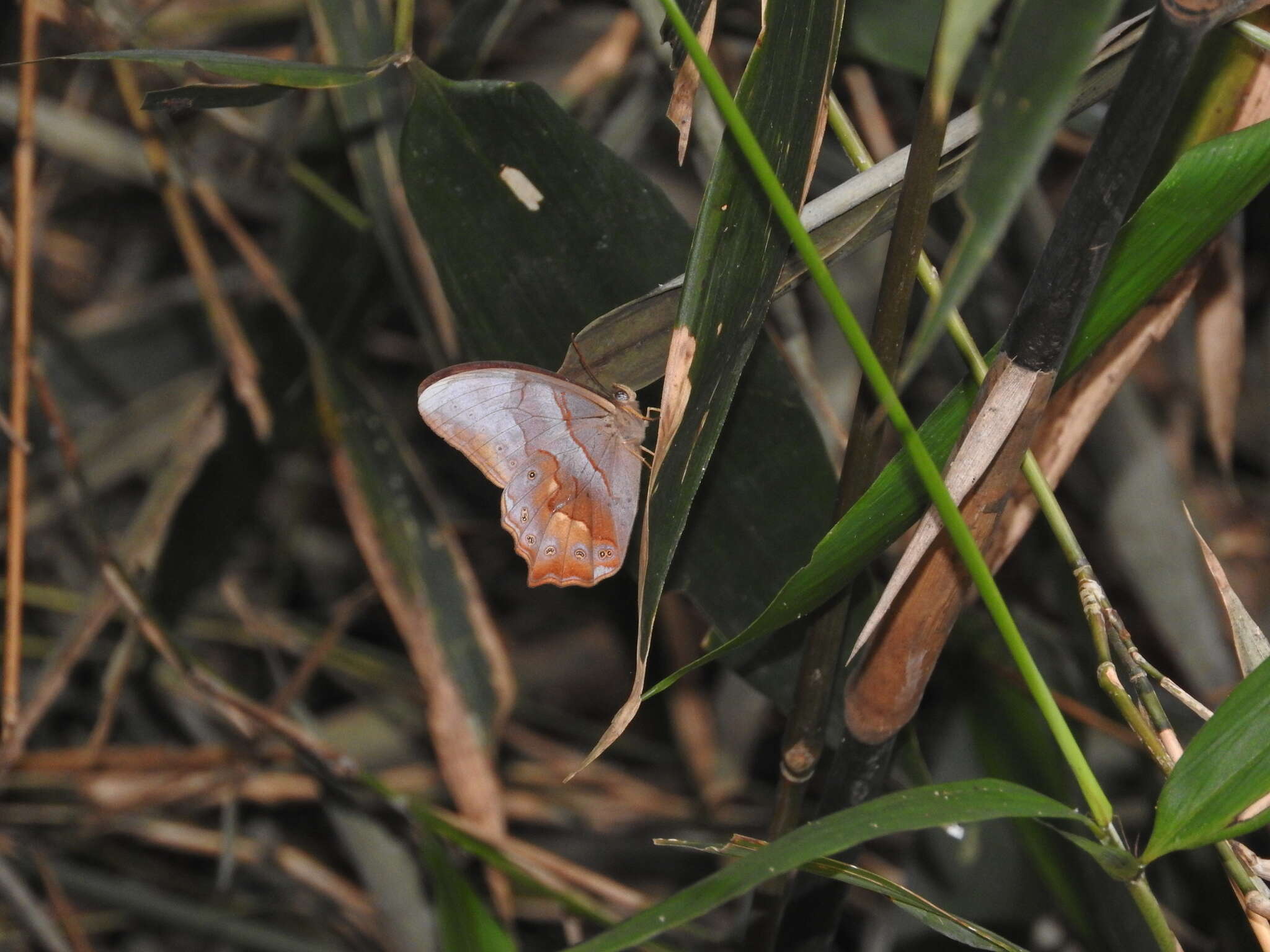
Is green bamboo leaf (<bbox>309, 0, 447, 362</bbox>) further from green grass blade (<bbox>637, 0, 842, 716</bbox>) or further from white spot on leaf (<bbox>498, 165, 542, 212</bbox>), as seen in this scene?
green grass blade (<bbox>637, 0, 842, 716</bbox>)

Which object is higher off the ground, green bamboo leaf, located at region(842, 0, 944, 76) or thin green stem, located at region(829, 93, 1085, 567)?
green bamboo leaf, located at region(842, 0, 944, 76)

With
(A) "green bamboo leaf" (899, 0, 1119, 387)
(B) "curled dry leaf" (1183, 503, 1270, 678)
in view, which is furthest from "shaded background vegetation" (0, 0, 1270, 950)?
(A) "green bamboo leaf" (899, 0, 1119, 387)

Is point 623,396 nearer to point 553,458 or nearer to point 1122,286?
point 553,458

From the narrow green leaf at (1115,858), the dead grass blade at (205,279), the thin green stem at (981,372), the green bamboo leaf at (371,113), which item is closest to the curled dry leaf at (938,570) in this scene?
the thin green stem at (981,372)

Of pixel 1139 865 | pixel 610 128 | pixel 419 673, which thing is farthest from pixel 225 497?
pixel 1139 865

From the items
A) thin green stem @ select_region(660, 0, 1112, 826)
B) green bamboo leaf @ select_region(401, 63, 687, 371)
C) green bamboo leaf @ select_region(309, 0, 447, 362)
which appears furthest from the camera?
green bamboo leaf @ select_region(309, 0, 447, 362)

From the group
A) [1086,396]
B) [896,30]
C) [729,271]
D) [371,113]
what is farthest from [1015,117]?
[371,113]
